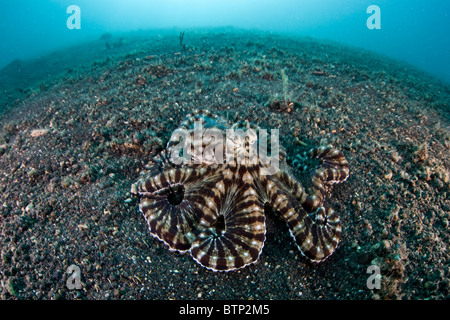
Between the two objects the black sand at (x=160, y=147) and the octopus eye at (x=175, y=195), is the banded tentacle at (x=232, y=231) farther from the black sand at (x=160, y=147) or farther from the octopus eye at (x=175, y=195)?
the octopus eye at (x=175, y=195)

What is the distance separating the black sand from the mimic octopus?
1.56 ft

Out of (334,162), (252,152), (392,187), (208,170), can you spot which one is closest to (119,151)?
(208,170)

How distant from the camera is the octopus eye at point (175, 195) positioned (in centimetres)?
449

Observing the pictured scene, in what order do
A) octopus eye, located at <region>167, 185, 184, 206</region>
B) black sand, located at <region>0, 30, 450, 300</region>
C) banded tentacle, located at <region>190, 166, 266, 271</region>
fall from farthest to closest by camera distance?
octopus eye, located at <region>167, 185, 184, 206</region>
black sand, located at <region>0, 30, 450, 300</region>
banded tentacle, located at <region>190, 166, 266, 271</region>

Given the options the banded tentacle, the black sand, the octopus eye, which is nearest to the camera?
the banded tentacle

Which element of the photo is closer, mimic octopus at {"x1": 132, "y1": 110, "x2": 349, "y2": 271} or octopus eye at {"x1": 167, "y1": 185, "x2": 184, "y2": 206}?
mimic octopus at {"x1": 132, "y1": 110, "x2": 349, "y2": 271}

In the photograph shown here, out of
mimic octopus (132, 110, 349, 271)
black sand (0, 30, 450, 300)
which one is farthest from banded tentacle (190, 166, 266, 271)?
black sand (0, 30, 450, 300)

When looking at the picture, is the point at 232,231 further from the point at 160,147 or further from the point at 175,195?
the point at 160,147

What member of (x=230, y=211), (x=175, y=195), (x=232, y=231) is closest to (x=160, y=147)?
(x=175, y=195)

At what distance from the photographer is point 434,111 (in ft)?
31.0

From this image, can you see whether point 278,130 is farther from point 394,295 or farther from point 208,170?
point 394,295

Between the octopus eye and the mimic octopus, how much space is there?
188 mm

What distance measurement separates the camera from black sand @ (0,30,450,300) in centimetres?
377

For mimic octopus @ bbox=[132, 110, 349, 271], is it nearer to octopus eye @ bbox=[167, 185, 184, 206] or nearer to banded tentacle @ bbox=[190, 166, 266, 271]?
banded tentacle @ bbox=[190, 166, 266, 271]
